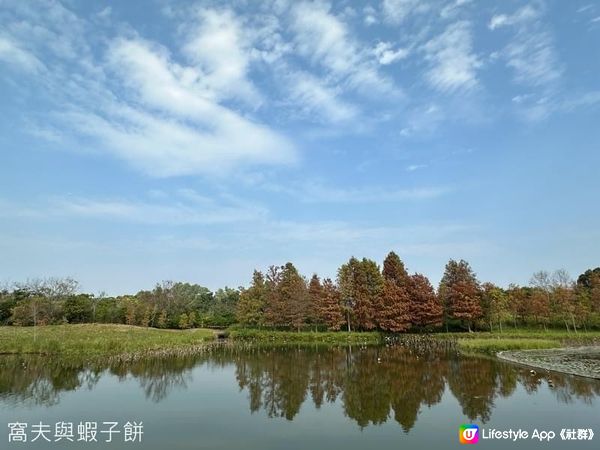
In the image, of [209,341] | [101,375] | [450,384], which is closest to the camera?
[450,384]

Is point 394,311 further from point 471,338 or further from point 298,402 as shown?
point 298,402

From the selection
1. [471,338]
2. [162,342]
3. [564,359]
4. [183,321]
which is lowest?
[564,359]

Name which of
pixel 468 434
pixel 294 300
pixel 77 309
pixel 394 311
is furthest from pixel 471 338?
pixel 77 309

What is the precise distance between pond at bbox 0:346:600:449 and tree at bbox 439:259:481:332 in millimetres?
17838

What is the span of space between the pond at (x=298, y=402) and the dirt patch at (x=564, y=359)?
1457mm

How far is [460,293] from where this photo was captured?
47.6 metres

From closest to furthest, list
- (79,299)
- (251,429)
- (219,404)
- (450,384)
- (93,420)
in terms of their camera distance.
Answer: (251,429)
(93,420)
(219,404)
(450,384)
(79,299)

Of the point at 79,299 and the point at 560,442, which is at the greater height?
the point at 79,299

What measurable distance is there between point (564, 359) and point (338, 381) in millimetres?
17198

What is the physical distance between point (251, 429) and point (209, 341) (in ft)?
121

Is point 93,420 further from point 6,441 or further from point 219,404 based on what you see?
point 219,404

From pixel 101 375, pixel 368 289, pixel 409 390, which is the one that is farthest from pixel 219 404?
pixel 368 289

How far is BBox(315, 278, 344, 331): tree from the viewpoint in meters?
51.8

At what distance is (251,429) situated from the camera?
14.2m
